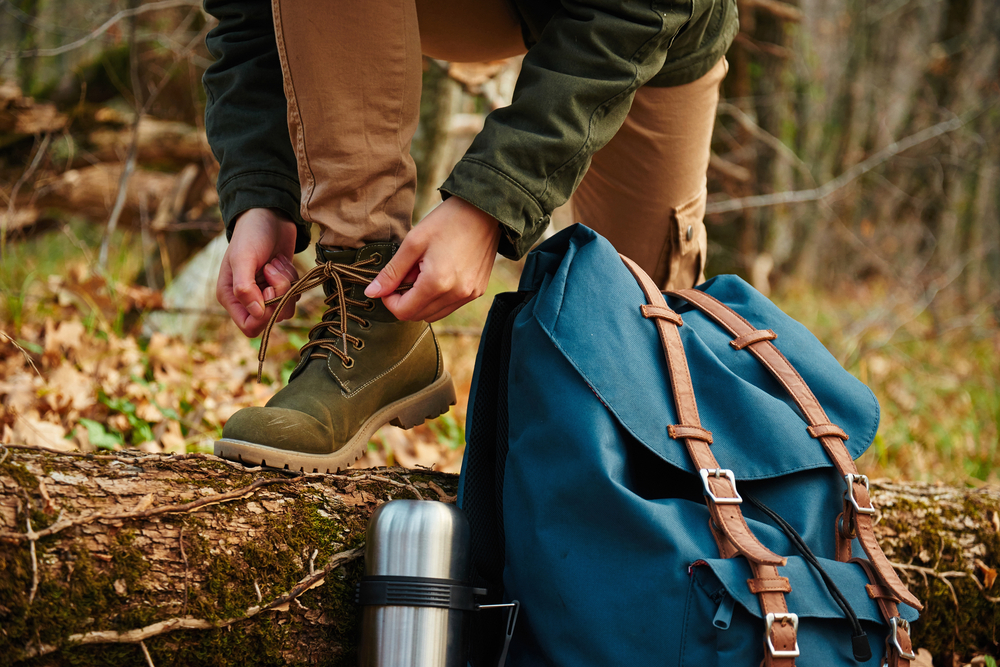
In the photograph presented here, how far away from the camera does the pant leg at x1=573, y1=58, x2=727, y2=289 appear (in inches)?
67.9

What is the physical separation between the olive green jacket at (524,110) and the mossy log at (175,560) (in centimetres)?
58

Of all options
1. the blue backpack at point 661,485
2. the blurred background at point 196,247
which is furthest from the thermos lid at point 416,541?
the blurred background at point 196,247

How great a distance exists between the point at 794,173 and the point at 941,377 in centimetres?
339

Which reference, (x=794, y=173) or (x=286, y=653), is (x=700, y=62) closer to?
(x=286, y=653)

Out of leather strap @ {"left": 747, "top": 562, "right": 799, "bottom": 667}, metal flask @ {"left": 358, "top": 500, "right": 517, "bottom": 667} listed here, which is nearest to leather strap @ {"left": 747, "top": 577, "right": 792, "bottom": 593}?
leather strap @ {"left": 747, "top": 562, "right": 799, "bottom": 667}

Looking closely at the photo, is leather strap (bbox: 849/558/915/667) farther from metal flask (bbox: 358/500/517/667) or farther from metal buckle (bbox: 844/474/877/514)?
metal flask (bbox: 358/500/517/667)

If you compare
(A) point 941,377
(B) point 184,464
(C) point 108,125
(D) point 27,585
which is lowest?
(D) point 27,585

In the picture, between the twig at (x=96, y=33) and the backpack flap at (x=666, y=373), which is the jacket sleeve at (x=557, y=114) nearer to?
the backpack flap at (x=666, y=373)

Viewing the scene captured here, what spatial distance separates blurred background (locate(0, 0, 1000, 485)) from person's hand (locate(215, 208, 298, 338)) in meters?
0.51

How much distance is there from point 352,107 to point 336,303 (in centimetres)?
38

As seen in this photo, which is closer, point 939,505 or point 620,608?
point 620,608

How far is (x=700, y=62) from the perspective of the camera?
1.68 meters

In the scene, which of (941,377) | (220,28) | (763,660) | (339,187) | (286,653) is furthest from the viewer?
(941,377)

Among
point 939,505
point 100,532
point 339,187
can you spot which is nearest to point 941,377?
point 939,505
